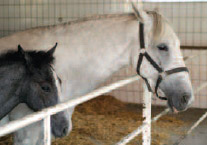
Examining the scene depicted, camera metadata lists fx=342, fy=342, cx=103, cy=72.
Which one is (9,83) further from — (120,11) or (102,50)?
(120,11)

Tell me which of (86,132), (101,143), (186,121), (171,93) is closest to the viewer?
(171,93)

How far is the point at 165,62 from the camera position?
8.76ft

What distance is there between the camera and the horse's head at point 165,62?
2.63m

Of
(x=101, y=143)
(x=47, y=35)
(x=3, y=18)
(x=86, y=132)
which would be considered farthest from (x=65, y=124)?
(x=3, y=18)

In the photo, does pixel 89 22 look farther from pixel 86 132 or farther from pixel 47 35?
pixel 86 132

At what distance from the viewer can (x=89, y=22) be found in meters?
2.95

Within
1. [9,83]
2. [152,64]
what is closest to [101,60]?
[152,64]

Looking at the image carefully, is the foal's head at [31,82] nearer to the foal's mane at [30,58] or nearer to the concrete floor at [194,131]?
the foal's mane at [30,58]

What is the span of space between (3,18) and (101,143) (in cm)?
398

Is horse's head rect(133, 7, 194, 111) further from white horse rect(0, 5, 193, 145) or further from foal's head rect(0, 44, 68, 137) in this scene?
foal's head rect(0, 44, 68, 137)

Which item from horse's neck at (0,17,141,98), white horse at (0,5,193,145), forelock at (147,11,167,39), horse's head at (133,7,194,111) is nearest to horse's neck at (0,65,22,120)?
white horse at (0,5,193,145)

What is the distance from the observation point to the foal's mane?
240 cm

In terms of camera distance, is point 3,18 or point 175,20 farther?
point 3,18

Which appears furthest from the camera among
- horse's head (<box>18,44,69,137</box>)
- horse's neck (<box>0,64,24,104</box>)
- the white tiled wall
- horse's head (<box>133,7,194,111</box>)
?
the white tiled wall
